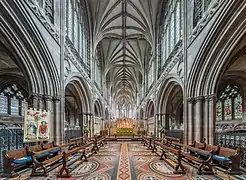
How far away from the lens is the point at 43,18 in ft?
28.3

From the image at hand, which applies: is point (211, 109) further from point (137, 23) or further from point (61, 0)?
point (137, 23)

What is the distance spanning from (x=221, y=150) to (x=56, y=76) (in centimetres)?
829

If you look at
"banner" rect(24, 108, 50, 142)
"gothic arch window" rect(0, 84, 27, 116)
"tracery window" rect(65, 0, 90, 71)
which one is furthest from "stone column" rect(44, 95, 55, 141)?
"gothic arch window" rect(0, 84, 27, 116)

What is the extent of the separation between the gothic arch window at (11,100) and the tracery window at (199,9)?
43.2 feet

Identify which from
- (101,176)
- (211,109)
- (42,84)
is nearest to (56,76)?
(42,84)

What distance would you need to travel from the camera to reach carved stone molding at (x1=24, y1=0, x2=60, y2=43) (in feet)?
25.0

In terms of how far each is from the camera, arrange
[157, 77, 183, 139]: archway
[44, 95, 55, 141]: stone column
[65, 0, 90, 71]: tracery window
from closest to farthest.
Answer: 1. [44, 95, 55, 141]: stone column
2. [65, 0, 90, 71]: tracery window
3. [157, 77, 183, 139]: archway

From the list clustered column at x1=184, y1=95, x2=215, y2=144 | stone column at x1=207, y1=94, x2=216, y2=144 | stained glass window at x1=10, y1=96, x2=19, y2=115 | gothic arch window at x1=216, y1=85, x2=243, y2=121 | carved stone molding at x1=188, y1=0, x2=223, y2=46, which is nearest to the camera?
carved stone molding at x1=188, y1=0, x2=223, y2=46

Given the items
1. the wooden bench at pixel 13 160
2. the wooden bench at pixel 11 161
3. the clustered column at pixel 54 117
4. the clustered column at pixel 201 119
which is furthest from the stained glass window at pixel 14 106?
the clustered column at pixel 201 119

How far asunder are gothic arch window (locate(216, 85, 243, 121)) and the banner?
1327cm

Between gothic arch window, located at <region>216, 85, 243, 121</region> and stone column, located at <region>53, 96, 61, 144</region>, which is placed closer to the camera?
stone column, located at <region>53, 96, 61, 144</region>

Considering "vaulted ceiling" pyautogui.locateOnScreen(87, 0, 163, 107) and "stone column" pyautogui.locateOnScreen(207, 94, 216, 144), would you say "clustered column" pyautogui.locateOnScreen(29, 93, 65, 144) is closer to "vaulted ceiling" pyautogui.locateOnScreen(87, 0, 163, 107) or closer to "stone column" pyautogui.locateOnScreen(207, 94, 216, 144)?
"stone column" pyautogui.locateOnScreen(207, 94, 216, 144)

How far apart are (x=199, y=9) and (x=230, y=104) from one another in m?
8.65

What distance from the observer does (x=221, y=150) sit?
662 cm
